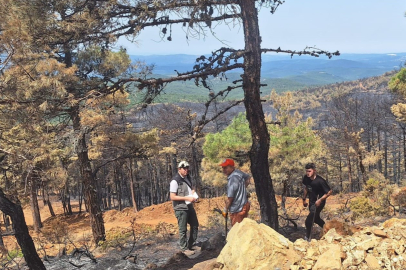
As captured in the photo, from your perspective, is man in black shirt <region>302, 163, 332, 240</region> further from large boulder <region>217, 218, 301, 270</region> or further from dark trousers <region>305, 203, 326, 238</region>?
large boulder <region>217, 218, 301, 270</region>

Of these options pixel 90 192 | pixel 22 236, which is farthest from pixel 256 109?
pixel 90 192

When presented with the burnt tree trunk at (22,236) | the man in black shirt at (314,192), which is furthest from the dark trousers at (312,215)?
the burnt tree trunk at (22,236)

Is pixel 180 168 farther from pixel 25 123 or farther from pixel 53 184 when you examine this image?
pixel 53 184

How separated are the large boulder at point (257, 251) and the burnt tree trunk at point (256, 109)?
1487 millimetres

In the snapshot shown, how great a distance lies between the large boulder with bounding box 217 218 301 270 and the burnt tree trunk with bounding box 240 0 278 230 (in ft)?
4.88

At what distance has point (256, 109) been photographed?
4621mm

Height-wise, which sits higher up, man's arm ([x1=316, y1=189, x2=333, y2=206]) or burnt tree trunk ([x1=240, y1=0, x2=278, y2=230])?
burnt tree trunk ([x1=240, y1=0, x2=278, y2=230])

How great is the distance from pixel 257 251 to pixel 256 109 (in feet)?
7.49

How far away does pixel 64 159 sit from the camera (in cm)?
1858

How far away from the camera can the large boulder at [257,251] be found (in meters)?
2.94

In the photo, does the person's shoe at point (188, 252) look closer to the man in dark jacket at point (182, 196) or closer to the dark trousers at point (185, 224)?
the man in dark jacket at point (182, 196)

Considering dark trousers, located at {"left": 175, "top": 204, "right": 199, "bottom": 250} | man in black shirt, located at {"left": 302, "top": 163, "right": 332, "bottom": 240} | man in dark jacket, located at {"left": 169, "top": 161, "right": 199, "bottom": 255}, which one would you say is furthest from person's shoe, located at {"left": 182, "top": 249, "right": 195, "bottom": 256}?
man in black shirt, located at {"left": 302, "top": 163, "right": 332, "bottom": 240}

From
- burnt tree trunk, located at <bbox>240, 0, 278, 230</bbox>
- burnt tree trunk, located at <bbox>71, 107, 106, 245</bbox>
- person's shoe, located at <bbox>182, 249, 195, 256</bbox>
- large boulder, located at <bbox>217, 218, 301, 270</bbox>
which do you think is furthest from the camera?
burnt tree trunk, located at <bbox>71, 107, 106, 245</bbox>

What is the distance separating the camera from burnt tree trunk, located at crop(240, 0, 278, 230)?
4488 mm
